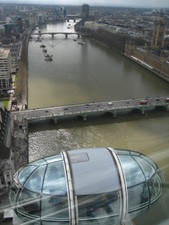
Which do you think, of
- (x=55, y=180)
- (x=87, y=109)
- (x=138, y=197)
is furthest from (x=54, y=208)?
(x=87, y=109)

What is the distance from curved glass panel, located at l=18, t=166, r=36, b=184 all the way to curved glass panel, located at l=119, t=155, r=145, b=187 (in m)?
0.24

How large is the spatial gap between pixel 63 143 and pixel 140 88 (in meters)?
3.91

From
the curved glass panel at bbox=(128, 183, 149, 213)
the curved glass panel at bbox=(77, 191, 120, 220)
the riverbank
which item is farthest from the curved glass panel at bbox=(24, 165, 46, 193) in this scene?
the riverbank

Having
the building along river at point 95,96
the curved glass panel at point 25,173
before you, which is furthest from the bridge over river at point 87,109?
the curved glass panel at point 25,173

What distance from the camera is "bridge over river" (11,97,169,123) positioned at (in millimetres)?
4918

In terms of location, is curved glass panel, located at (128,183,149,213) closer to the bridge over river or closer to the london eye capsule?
the london eye capsule

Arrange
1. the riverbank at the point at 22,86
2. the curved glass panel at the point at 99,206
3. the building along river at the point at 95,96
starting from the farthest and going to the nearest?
the riverbank at the point at 22,86
the building along river at the point at 95,96
the curved glass panel at the point at 99,206

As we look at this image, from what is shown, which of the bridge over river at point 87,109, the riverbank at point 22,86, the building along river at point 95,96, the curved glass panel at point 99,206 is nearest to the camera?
the curved glass panel at point 99,206

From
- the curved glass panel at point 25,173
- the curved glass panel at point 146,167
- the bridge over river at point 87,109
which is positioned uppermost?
the curved glass panel at point 146,167

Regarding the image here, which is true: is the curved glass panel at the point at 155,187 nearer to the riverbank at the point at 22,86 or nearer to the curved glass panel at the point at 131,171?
the curved glass panel at the point at 131,171

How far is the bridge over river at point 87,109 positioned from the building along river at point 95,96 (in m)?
0.17

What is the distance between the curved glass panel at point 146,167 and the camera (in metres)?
0.58

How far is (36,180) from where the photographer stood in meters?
0.55

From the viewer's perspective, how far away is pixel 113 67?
9477 millimetres
